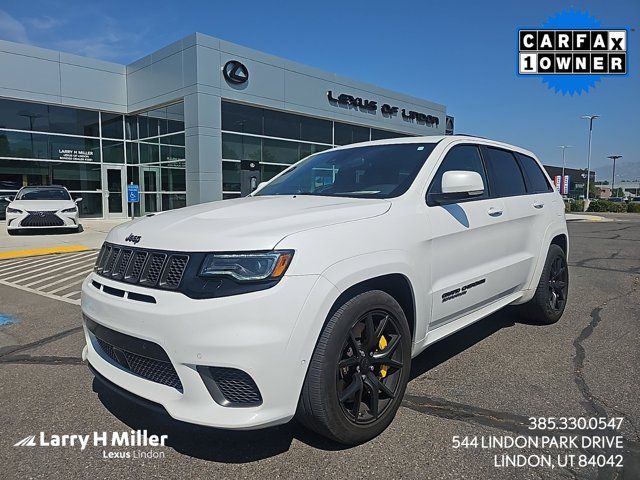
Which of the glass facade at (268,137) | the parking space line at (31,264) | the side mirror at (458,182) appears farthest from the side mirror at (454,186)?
the glass facade at (268,137)

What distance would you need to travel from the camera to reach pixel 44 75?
18.1 m

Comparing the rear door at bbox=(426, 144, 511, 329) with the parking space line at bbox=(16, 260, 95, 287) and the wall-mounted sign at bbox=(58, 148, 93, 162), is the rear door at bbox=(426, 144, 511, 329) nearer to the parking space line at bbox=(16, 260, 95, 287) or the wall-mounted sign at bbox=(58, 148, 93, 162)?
the parking space line at bbox=(16, 260, 95, 287)

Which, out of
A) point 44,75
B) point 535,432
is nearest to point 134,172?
point 44,75

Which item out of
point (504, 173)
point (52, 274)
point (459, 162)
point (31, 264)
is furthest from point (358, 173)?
point (31, 264)

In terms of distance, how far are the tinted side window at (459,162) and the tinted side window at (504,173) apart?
18 cm

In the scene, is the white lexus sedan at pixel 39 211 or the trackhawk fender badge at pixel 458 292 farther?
the white lexus sedan at pixel 39 211

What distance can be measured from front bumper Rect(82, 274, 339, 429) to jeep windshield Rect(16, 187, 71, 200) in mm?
14693

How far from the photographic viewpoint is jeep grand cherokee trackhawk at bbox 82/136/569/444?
88.6 inches

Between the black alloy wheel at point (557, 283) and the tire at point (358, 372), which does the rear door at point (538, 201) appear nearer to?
the black alloy wheel at point (557, 283)

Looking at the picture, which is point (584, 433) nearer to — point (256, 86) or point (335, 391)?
point (335, 391)

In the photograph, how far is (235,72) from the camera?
58.9 ft

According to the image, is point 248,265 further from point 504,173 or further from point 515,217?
point 504,173

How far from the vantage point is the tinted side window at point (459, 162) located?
11.3 ft

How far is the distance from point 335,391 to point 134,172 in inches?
808
